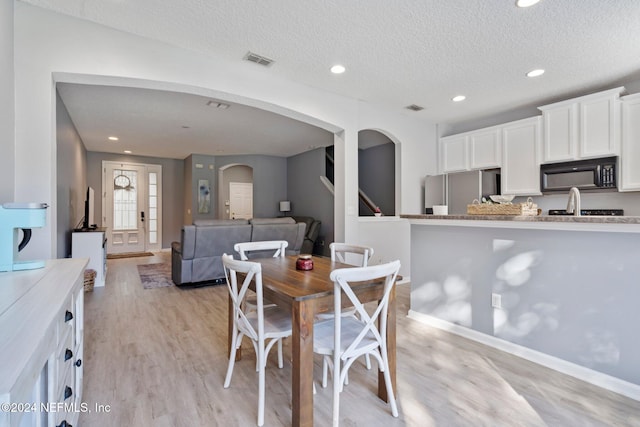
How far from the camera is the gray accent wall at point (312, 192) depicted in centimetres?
736

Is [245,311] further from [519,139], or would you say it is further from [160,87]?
[519,139]

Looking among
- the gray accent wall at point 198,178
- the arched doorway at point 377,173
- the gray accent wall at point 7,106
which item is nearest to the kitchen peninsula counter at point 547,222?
the gray accent wall at point 7,106

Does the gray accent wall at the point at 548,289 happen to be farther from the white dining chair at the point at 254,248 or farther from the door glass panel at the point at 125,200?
the door glass panel at the point at 125,200

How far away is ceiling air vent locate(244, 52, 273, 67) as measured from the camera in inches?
118

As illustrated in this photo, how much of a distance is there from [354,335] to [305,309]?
16.7 inches

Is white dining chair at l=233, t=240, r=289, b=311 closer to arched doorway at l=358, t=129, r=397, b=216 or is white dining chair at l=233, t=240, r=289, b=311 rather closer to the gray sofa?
the gray sofa

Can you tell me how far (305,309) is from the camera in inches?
61.6

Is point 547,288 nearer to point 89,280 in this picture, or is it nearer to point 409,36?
point 409,36

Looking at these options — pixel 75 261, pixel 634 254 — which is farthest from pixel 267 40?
pixel 634 254

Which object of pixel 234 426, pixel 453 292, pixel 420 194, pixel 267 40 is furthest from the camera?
pixel 420 194

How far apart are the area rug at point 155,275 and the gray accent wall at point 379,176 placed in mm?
4110

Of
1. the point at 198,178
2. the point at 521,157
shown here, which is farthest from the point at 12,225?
the point at 198,178

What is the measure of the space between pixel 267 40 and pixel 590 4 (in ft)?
8.11

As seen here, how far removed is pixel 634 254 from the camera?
1.94 m
